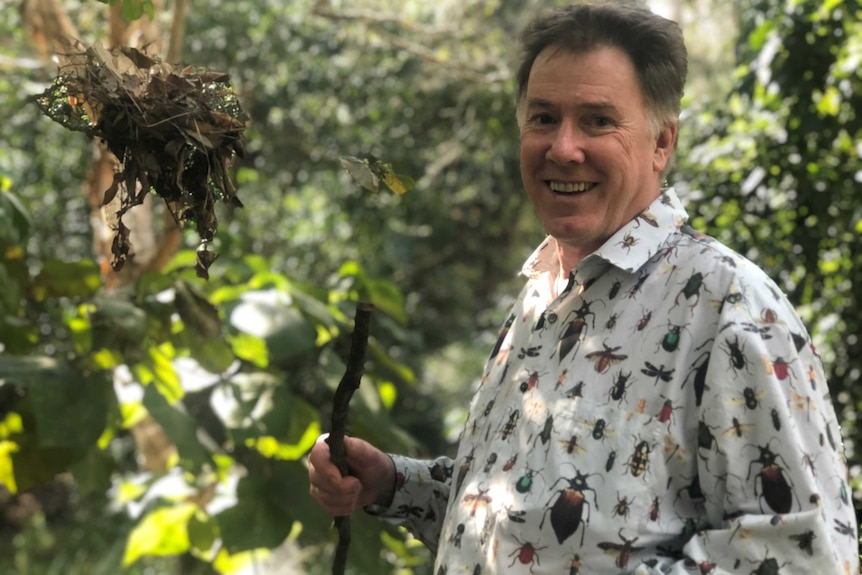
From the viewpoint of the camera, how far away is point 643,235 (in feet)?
4.06

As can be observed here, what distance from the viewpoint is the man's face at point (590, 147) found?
1258 mm

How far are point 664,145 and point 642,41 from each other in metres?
0.15

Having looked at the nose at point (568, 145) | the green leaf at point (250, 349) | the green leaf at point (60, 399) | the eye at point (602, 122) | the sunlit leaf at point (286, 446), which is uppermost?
the eye at point (602, 122)

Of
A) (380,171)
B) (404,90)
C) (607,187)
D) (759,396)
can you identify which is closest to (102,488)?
(380,171)

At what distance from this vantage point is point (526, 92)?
141cm

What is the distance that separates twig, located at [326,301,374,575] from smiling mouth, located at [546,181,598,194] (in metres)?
0.30

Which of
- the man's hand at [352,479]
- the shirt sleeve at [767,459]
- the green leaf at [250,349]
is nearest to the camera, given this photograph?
the shirt sleeve at [767,459]

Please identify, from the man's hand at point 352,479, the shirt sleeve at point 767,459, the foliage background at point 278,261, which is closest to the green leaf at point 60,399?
the foliage background at point 278,261

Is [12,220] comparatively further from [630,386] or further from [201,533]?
[630,386]

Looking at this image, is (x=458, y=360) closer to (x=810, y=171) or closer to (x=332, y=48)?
(x=332, y=48)

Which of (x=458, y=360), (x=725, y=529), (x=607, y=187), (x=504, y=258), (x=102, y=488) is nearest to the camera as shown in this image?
(x=725, y=529)

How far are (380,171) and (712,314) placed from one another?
501 mm

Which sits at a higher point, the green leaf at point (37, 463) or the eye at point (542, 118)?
the eye at point (542, 118)

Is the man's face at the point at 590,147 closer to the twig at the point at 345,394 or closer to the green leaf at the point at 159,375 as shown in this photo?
the twig at the point at 345,394
